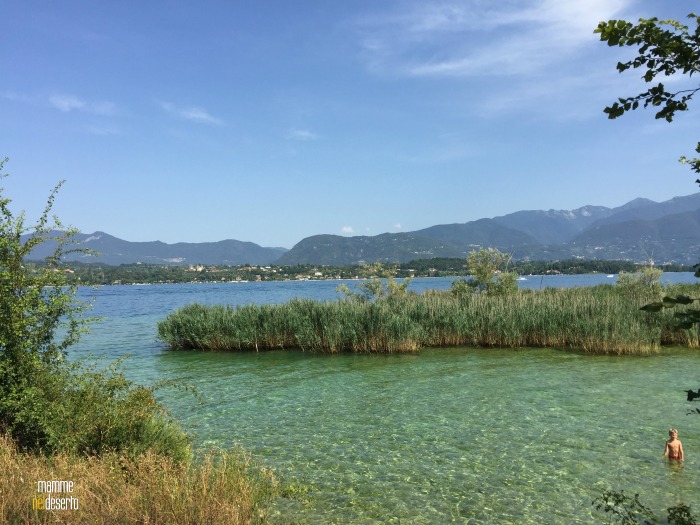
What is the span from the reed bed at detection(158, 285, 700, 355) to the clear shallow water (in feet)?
4.87

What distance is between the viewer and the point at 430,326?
22.8m

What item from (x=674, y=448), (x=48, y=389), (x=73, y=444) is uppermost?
(x=48, y=389)

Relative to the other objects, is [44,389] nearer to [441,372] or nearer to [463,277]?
[441,372]

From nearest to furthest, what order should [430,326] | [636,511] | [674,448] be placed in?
1. [636,511]
2. [674,448]
3. [430,326]

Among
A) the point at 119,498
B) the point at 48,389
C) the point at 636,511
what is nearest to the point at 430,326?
the point at 636,511

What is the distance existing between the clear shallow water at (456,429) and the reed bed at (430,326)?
1.48 metres

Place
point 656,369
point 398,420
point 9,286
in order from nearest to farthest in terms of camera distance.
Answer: point 9,286, point 398,420, point 656,369

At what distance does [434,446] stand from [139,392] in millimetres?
5786

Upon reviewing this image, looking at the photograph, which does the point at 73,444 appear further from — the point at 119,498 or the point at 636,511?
the point at 636,511

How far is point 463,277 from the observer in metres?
33.8

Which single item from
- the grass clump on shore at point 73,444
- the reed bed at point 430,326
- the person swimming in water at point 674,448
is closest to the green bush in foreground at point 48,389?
the grass clump on shore at point 73,444

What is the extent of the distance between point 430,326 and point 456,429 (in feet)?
40.0

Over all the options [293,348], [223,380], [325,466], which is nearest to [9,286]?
[325,466]

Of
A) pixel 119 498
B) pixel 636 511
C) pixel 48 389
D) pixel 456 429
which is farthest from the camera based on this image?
pixel 456 429
